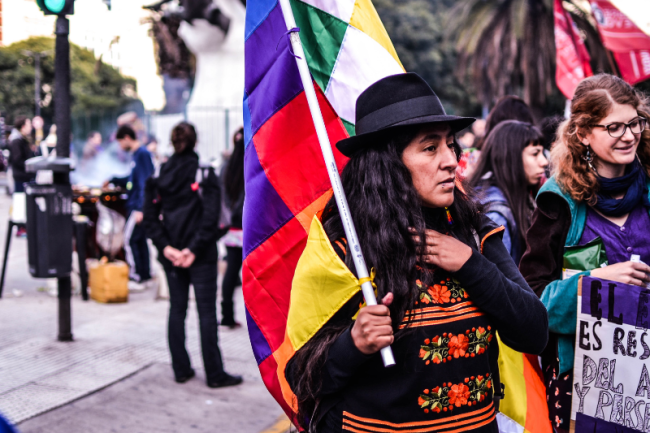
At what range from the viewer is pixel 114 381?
5.28m

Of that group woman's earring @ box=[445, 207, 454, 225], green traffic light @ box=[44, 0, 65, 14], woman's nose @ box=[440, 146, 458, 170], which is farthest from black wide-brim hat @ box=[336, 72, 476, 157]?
green traffic light @ box=[44, 0, 65, 14]

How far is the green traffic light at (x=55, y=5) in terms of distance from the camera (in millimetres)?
5828

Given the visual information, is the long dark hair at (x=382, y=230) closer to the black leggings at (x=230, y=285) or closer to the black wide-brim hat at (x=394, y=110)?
the black wide-brim hat at (x=394, y=110)

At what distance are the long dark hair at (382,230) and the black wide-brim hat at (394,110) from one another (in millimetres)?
48

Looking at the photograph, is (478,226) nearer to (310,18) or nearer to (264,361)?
(264,361)

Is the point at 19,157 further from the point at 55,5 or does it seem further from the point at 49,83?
the point at 49,83

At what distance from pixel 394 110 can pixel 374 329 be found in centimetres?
71

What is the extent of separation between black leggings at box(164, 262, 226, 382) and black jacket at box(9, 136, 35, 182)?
677cm

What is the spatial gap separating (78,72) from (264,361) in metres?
56.3

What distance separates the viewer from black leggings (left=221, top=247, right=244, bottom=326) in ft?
22.9

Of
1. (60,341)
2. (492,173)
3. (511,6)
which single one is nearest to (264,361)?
(492,173)

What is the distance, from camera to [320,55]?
3.01m

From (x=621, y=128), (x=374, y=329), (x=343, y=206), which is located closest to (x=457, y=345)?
(x=374, y=329)

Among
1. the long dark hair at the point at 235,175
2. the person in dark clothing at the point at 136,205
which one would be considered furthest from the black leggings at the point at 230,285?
the person in dark clothing at the point at 136,205
